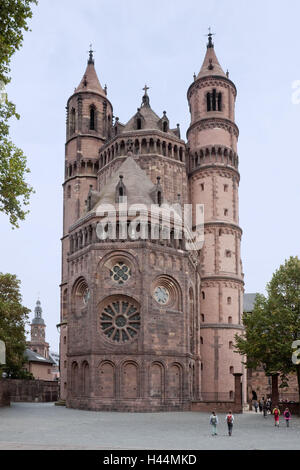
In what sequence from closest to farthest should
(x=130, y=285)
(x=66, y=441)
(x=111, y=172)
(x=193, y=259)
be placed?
(x=66, y=441), (x=130, y=285), (x=193, y=259), (x=111, y=172)

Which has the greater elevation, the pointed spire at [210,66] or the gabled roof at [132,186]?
the pointed spire at [210,66]

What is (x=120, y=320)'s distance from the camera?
47500 mm

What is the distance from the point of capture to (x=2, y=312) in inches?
1882

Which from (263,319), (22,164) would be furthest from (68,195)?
(22,164)

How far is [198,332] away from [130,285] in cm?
1337

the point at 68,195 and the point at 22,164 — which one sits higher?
the point at 68,195

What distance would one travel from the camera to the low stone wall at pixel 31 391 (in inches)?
2945

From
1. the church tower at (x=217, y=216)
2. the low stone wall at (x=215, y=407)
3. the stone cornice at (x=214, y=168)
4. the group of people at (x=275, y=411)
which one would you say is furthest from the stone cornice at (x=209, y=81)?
the low stone wall at (x=215, y=407)

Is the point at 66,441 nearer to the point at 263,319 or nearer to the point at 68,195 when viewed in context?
the point at 263,319

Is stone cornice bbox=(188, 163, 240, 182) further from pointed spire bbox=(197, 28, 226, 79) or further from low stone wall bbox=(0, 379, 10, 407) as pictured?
low stone wall bbox=(0, 379, 10, 407)

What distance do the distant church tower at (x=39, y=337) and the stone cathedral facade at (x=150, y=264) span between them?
103498 mm

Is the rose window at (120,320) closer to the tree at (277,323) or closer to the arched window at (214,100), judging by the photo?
the tree at (277,323)

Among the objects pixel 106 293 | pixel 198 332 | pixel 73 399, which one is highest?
pixel 106 293

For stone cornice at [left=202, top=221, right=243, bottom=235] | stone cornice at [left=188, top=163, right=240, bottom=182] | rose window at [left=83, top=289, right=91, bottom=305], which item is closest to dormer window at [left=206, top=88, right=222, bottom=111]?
stone cornice at [left=188, top=163, right=240, bottom=182]
